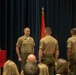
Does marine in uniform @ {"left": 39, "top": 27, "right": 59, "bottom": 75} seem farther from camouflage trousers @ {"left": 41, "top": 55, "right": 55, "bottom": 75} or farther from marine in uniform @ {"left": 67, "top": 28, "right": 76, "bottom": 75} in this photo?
marine in uniform @ {"left": 67, "top": 28, "right": 76, "bottom": 75}

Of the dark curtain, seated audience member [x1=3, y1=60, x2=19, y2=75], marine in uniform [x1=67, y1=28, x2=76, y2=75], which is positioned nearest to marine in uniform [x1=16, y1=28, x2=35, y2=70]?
marine in uniform [x1=67, y1=28, x2=76, y2=75]

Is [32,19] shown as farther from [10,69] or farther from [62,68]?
[62,68]

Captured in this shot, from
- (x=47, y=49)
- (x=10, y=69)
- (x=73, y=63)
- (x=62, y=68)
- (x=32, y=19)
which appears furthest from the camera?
(x=32, y=19)

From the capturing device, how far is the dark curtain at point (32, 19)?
25.8 ft

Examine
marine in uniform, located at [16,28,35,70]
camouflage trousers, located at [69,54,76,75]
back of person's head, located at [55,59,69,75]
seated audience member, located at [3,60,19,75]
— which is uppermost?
back of person's head, located at [55,59,69,75]

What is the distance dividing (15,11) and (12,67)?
531 centimetres

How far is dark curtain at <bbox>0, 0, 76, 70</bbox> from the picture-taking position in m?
7.88

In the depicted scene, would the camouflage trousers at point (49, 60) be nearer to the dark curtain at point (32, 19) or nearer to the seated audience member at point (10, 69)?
the dark curtain at point (32, 19)

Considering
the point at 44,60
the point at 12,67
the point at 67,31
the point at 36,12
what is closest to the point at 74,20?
the point at 67,31

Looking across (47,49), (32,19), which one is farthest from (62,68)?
(32,19)

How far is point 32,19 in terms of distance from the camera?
841 centimetres

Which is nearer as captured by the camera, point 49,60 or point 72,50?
point 49,60

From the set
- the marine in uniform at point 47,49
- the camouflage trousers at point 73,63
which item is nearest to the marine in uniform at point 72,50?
the camouflage trousers at point 73,63

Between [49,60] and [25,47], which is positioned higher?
[25,47]
